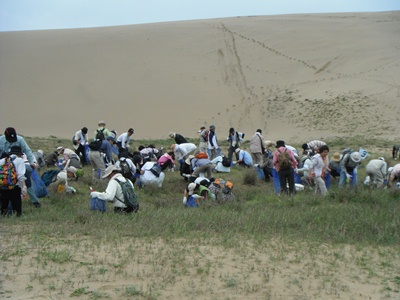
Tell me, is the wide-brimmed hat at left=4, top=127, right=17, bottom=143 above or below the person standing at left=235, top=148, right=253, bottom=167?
above

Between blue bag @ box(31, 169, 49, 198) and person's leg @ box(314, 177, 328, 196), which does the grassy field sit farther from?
person's leg @ box(314, 177, 328, 196)

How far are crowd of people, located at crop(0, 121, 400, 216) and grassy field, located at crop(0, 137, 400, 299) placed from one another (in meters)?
0.55

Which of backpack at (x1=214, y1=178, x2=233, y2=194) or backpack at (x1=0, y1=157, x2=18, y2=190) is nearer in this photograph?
backpack at (x1=0, y1=157, x2=18, y2=190)

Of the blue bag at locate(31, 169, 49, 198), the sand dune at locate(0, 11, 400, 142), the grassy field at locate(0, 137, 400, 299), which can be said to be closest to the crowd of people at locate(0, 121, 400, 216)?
the blue bag at locate(31, 169, 49, 198)

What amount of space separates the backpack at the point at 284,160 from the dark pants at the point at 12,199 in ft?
19.5

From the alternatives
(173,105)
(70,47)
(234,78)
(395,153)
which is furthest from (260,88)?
(395,153)

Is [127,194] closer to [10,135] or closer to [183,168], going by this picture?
[10,135]

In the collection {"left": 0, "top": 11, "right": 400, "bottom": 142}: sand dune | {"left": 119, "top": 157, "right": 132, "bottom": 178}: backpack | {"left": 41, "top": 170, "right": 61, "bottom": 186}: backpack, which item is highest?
{"left": 0, "top": 11, "right": 400, "bottom": 142}: sand dune

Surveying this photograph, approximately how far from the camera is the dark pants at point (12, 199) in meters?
9.88

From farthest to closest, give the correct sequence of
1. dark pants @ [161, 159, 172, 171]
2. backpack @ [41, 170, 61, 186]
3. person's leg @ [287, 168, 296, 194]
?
1. dark pants @ [161, 159, 172, 171]
2. person's leg @ [287, 168, 296, 194]
3. backpack @ [41, 170, 61, 186]

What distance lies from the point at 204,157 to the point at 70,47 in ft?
150

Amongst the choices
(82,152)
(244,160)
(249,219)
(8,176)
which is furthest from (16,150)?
(244,160)

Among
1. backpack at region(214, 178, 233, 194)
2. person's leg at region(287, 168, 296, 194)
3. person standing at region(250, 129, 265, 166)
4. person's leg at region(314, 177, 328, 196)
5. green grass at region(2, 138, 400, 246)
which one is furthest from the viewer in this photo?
person standing at region(250, 129, 265, 166)

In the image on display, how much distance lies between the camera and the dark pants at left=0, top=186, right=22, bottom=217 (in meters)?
→ 9.88
